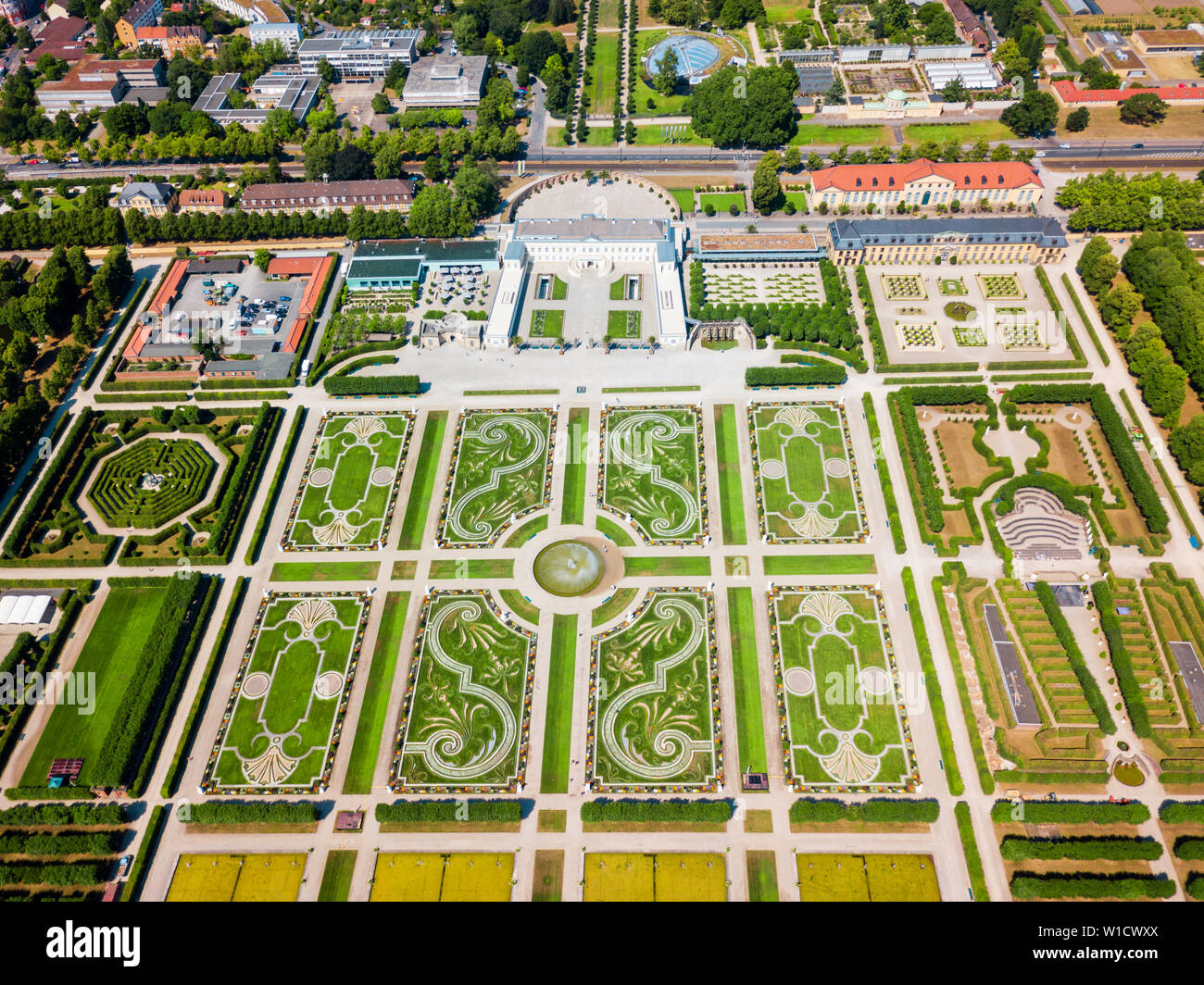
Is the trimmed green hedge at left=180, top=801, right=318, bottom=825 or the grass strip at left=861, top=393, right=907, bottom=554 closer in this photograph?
the trimmed green hedge at left=180, top=801, right=318, bottom=825

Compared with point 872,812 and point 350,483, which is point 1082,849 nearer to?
point 872,812

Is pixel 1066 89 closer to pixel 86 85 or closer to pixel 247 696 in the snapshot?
pixel 247 696

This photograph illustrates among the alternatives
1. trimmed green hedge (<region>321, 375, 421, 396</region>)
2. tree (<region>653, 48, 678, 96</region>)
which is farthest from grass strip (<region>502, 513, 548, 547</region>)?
tree (<region>653, 48, 678, 96</region>)

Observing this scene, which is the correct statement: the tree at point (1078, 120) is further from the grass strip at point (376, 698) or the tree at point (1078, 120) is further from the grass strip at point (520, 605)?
the grass strip at point (376, 698)

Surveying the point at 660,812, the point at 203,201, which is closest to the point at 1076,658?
the point at 660,812

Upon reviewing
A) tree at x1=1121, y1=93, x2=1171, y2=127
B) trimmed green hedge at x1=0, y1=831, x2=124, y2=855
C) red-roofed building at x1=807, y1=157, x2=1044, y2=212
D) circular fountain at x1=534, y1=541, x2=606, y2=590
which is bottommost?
trimmed green hedge at x1=0, y1=831, x2=124, y2=855

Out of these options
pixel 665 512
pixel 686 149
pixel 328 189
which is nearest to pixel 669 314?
pixel 665 512

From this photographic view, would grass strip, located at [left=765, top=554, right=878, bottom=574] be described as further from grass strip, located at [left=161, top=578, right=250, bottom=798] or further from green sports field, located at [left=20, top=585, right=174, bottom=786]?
green sports field, located at [left=20, top=585, right=174, bottom=786]
